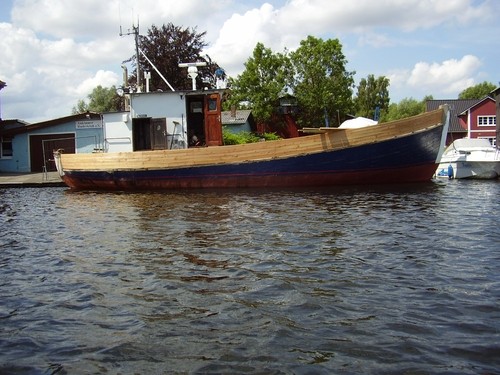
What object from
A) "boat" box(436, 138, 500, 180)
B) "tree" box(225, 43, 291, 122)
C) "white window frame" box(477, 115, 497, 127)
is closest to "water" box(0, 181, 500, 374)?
"boat" box(436, 138, 500, 180)

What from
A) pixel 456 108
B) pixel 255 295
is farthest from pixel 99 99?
pixel 255 295

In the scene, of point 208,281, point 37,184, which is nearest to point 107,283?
point 208,281

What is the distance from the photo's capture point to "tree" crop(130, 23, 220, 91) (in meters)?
35.4

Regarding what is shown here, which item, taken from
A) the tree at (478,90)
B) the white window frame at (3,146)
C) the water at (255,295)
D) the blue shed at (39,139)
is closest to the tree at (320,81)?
the blue shed at (39,139)

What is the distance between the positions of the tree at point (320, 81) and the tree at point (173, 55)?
32.7ft

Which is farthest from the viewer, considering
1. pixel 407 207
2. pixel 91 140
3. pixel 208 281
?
pixel 91 140

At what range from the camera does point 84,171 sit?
17938 mm

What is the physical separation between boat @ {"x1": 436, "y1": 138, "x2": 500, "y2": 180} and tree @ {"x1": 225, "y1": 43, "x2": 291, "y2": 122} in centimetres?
2186

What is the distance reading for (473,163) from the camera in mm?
20422

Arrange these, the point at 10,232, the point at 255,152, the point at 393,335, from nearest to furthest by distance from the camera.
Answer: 1. the point at 393,335
2. the point at 10,232
3. the point at 255,152

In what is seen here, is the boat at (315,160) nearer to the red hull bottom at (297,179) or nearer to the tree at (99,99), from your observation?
the red hull bottom at (297,179)

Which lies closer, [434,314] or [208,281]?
[434,314]

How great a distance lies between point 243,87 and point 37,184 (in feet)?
84.7

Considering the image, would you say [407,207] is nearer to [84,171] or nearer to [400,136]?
[400,136]
